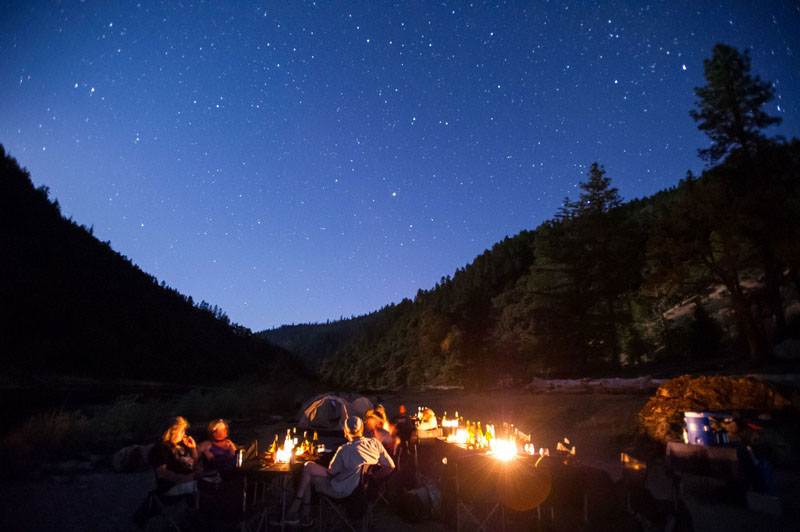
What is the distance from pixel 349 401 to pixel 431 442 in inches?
536

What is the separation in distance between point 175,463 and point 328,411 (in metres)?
14.3

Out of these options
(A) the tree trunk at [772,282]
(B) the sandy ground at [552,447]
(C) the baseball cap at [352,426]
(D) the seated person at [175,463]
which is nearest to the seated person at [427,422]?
(B) the sandy ground at [552,447]

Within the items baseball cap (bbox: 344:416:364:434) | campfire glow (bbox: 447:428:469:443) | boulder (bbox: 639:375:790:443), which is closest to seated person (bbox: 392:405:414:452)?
campfire glow (bbox: 447:428:469:443)

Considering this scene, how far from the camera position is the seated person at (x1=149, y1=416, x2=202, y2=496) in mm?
5449

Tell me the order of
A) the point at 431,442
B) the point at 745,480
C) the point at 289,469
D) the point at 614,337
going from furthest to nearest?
the point at 614,337 → the point at 431,442 → the point at 745,480 → the point at 289,469

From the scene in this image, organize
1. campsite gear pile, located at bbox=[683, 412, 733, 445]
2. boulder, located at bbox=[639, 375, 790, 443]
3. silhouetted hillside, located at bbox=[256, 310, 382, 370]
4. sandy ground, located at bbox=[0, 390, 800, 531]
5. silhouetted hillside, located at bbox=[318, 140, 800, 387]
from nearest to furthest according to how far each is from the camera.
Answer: sandy ground, located at bbox=[0, 390, 800, 531] → campsite gear pile, located at bbox=[683, 412, 733, 445] → boulder, located at bbox=[639, 375, 790, 443] → silhouetted hillside, located at bbox=[318, 140, 800, 387] → silhouetted hillside, located at bbox=[256, 310, 382, 370]

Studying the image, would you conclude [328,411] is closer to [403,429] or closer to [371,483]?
[403,429]

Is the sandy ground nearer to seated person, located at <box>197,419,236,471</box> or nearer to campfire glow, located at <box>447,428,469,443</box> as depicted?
campfire glow, located at <box>447,428,469,443</box>

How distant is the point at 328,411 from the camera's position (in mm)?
19406

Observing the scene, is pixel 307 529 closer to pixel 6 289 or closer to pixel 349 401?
pixel 349 401

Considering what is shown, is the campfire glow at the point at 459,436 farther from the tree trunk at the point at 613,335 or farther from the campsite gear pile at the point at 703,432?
the tree trunk at the point at 613,335

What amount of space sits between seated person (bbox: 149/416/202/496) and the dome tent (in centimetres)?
1304

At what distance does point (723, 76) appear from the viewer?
22297 mm

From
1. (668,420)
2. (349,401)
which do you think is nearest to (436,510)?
(668,420)
